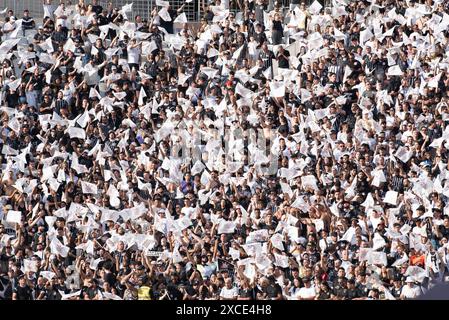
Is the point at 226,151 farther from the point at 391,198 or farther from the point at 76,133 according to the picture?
the point at 391,198

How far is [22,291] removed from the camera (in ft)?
66.1

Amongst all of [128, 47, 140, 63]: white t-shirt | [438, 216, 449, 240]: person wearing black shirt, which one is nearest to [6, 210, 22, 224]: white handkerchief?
[128, 47, 140, 63]: white t-shirt

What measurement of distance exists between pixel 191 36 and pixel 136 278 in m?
6.16

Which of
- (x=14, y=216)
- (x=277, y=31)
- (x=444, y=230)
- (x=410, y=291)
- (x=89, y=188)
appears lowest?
(x=410, y=291)

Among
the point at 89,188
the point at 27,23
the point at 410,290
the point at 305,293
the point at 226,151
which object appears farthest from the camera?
the point at 27,23

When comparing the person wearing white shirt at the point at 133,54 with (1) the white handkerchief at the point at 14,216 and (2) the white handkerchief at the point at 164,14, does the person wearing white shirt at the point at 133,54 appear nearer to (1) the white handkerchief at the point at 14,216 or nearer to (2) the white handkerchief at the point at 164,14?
(2) the white handkerchief at the point at 164,14

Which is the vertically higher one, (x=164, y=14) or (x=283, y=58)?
(x=164, y=14)

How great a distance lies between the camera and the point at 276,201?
21578mm

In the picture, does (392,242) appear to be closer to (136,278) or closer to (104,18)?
(136,278)

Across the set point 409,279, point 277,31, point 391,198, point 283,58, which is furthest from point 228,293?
point 277,31

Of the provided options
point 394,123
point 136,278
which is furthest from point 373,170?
point 136,278

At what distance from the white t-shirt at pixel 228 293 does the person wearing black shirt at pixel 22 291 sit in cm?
264

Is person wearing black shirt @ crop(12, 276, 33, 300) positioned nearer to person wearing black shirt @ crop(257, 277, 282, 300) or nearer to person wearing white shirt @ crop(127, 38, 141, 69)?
person wearing black shirt @ crop(257, 277, 282, 300)

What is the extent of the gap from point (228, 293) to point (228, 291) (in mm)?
40
